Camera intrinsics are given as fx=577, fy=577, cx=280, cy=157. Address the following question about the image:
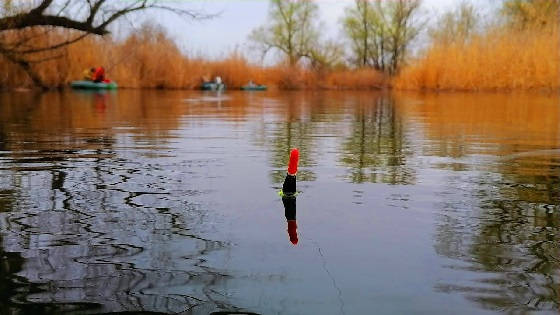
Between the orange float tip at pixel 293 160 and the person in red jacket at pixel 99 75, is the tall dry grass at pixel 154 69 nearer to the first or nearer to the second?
the person in red jacket at pixel 99 75

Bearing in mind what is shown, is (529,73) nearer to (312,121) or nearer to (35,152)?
(312,121)

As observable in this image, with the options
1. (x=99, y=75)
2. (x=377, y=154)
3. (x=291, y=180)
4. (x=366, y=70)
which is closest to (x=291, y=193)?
(x=291, y=180)

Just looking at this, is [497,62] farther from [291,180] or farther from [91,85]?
[291,180]

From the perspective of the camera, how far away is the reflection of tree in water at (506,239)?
8.45 feet

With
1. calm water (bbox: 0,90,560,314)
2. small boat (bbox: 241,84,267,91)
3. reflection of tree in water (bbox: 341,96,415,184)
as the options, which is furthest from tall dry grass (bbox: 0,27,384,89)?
calm water (bbox: 0,90,560,314)

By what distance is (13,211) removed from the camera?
3.93m

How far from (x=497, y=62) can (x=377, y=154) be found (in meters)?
27.7

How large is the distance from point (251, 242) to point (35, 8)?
18.4 metres

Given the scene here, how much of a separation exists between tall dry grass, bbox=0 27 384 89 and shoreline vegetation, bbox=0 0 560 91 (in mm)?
58

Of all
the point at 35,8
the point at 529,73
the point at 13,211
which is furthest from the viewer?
the point at 529,73

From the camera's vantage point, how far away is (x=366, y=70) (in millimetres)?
47406

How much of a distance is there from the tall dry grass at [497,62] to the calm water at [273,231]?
25580mm

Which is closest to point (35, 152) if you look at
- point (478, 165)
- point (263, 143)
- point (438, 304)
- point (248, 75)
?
point (263, 143)

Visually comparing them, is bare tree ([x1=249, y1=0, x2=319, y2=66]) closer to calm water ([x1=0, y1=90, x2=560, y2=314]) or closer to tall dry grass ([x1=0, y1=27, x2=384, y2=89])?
tall dry grass ([x1=0, y1=27, x2=384, y2=89])
